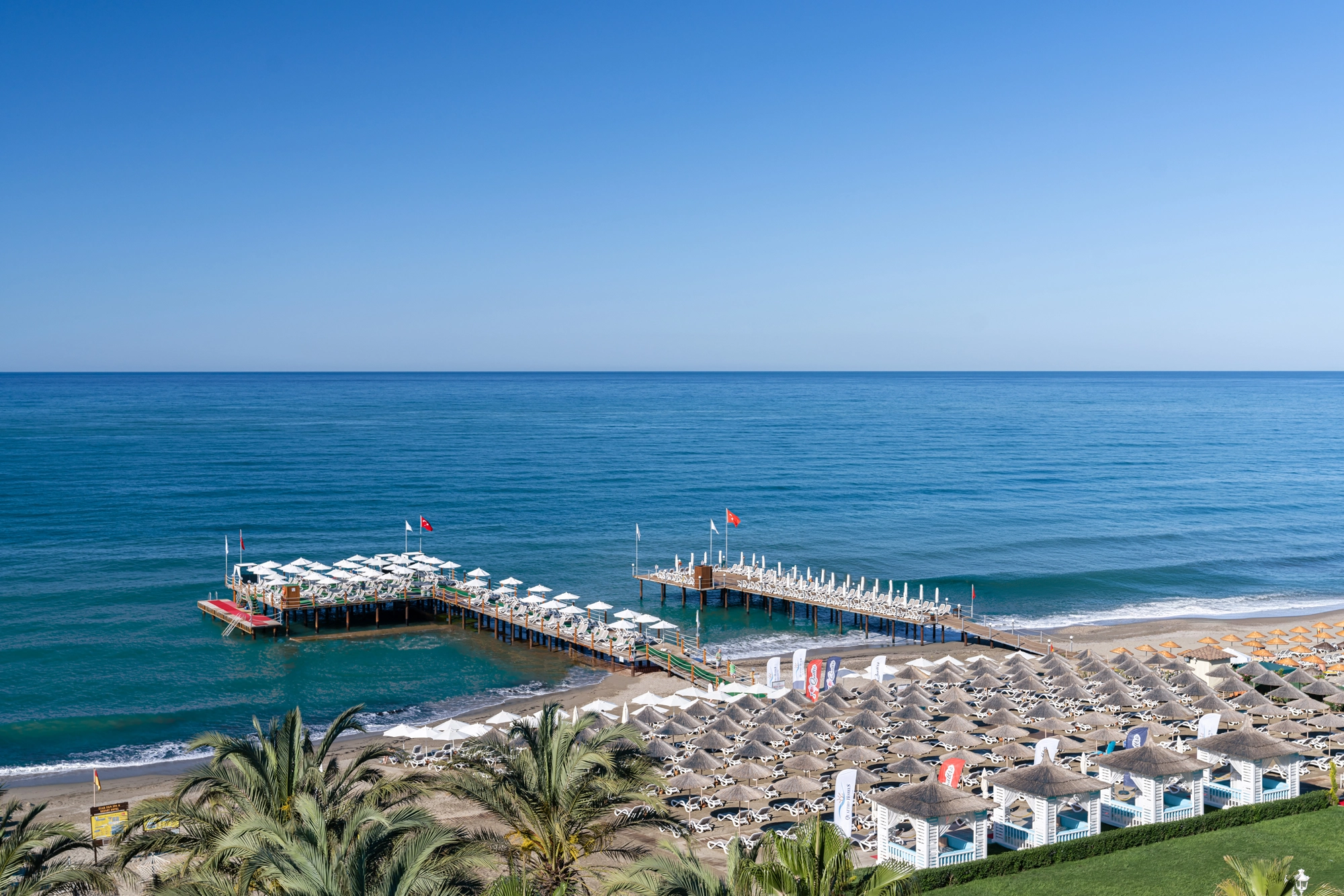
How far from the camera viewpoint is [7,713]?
41062 millimetres

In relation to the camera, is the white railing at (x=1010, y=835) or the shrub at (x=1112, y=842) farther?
the white railing at (x=1010, y=835)

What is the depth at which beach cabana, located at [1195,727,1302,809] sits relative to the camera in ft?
90.9

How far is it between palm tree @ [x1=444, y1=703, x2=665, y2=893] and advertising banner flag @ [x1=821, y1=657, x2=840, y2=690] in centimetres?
1836

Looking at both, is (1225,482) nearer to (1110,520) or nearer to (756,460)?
(1110,520)

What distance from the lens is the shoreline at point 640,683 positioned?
108 feet

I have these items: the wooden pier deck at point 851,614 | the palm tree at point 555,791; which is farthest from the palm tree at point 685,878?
the wooden pier deck at point 851,614

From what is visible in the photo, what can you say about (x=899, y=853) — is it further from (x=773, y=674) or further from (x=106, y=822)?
(x=106, y=822)

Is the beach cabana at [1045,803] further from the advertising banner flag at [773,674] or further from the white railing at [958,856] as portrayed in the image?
the advertising banner flag at [773,674]

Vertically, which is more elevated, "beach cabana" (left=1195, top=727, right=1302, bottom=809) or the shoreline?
"beach cabana" (left=1195, top=727, right=1302, bottom=809)

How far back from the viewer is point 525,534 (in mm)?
77375

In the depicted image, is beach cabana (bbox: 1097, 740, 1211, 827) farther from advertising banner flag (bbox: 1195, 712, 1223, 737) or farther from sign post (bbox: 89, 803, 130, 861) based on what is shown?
sign post (bbox: 89, 803, 130, 861)

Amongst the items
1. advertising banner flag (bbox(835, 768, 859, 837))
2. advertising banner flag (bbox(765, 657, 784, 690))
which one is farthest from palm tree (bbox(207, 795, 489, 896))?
advertising banner flag (bbox(765, 657, 784, 690))

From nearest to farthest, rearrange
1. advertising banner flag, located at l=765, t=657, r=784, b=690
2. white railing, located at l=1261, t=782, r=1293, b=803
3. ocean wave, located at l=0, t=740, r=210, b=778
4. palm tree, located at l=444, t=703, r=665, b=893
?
palm tree, located at l=444, t=703, r=665, b=893
white railing, located at l=1261, t=782, r=1293, b=803
ocean wave, located at l=0, t=740, r=210, b=778
advertising banner flag, located at l=765, t=657, r=784, b=690

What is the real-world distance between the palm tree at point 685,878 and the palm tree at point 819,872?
262 millimetres
